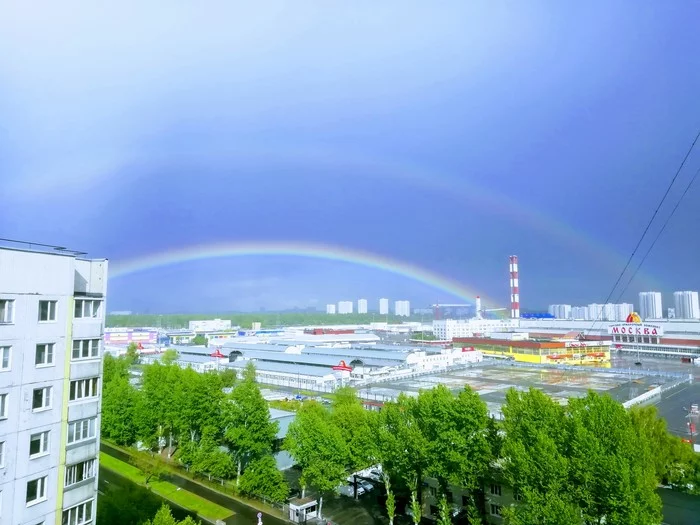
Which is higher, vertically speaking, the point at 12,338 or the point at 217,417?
the point at 12,338

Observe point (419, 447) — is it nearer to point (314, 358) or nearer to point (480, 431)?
point (480, 431)

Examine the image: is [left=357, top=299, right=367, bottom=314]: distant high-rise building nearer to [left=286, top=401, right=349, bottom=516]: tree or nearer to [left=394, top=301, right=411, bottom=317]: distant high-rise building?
[left=394, top=301, right=411, bottom=317]: distant high-rise building

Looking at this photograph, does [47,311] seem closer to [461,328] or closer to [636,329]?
[636,329]

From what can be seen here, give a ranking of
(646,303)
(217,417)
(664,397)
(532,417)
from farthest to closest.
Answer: (646,303) → (664,397) → (217,417) → (532,417)

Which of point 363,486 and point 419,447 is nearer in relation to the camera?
point 419,447

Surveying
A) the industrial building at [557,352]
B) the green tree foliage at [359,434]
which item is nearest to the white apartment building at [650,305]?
the industrial building at [557,352]

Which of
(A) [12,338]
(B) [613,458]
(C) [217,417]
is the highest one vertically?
(A) [12,338]

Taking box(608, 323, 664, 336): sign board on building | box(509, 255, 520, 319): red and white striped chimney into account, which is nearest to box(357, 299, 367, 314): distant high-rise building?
box(509, 255, 520, 319): red and white striped chimney

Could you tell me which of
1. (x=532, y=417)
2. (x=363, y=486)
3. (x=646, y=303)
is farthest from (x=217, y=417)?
(x=646, y=303)
